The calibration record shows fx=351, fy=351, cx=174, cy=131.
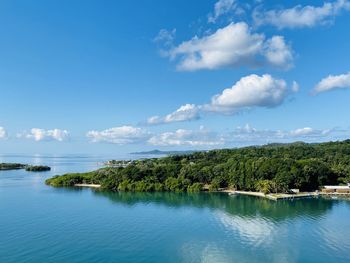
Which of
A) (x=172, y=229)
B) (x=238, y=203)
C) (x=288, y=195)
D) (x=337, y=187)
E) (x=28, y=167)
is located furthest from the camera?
(x=28, y=167)

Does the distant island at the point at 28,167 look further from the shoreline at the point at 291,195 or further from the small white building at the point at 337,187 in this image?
the small white building at the point at 337,187

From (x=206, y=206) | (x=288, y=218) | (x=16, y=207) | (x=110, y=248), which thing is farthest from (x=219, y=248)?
(x=16, y=207)

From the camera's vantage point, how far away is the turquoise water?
3216 cm

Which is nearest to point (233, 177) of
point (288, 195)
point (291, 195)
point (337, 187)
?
point (288, 195)

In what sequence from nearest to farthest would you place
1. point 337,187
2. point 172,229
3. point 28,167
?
1. point 172,229
2. point 337,187
3. point 28,167

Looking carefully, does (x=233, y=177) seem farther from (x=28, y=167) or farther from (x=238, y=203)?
(x=28, y=167)

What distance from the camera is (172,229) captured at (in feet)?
136

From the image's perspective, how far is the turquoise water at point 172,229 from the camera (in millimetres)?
32156

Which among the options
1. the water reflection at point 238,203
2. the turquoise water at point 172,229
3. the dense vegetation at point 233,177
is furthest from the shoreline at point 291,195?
the turquoise water at point 172,229

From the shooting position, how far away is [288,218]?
4738 cm

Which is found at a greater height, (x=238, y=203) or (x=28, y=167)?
(x=28, y=167)

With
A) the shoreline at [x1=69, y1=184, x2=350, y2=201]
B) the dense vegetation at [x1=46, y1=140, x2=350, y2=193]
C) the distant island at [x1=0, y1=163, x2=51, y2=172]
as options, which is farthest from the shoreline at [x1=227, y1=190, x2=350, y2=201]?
the distant island at [x1=0, y1=163, x2=51, y2=172]

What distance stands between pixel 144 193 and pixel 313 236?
125 ft

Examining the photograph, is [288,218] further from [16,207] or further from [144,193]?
[16,207]
